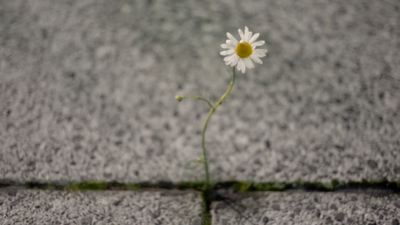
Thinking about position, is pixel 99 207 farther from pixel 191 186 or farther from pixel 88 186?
pixel 191 186

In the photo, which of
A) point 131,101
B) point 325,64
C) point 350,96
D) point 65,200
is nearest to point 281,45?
point 325,64

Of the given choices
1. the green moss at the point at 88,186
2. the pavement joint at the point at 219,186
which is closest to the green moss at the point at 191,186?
the pavement joint at the point at 219,186

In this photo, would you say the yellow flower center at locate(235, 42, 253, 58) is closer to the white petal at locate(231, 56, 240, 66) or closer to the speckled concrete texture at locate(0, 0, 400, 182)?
the white petal at locate(231, 56, 240, 66)

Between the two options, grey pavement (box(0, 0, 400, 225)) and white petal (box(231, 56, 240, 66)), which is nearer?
white petal (box(231, 56, 240, 66))

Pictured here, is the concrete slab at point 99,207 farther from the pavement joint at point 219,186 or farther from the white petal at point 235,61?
the white petal at point 235,61

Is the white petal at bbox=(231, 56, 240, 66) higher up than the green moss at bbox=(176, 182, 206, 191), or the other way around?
the white petal at bbox=(231, 56, 240, 66)

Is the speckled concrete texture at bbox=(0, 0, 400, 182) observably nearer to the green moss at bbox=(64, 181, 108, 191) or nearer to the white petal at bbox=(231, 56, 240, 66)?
the green moss at bbox=(64, 181, 108, 191)

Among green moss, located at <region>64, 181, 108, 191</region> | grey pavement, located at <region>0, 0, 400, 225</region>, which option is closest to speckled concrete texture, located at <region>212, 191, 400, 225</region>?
grey pavement, located at <region>0, 0, 400, 225</region>

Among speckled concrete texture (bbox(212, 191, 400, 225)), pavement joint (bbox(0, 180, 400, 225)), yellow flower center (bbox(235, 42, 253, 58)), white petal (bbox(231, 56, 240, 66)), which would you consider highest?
yellow flower center (bbox(235, 42, 253, 58))
